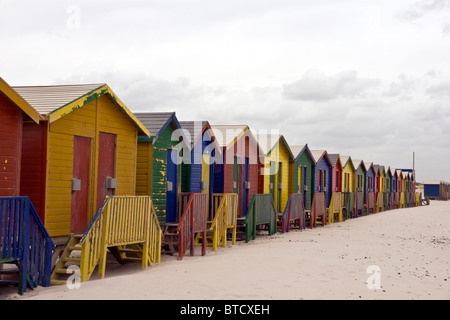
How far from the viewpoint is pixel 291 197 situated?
23453 millimetres

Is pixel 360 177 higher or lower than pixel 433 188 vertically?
higher

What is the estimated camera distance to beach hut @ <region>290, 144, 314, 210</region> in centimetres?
2738

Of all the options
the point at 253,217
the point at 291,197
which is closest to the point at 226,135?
the point at 253,217

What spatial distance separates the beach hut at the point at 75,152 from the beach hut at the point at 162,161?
1.05 meters

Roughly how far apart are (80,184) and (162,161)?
4.01 metres

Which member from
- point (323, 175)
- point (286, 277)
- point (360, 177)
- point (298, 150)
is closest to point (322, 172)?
point (323, 175)

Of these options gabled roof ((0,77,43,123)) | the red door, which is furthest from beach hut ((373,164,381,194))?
gabled roof ((0,77,43,123))

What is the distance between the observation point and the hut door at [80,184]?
12.3 metres

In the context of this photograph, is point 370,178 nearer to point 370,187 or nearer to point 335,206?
point 370,187

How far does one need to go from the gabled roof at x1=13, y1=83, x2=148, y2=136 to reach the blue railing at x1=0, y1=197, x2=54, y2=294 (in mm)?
2086

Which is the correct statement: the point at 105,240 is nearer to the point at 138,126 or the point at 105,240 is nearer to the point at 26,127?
the point at 26,127

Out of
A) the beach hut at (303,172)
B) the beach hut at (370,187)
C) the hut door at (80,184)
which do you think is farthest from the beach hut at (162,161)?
the beach hut at (370,187)

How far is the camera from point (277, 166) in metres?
25.0
